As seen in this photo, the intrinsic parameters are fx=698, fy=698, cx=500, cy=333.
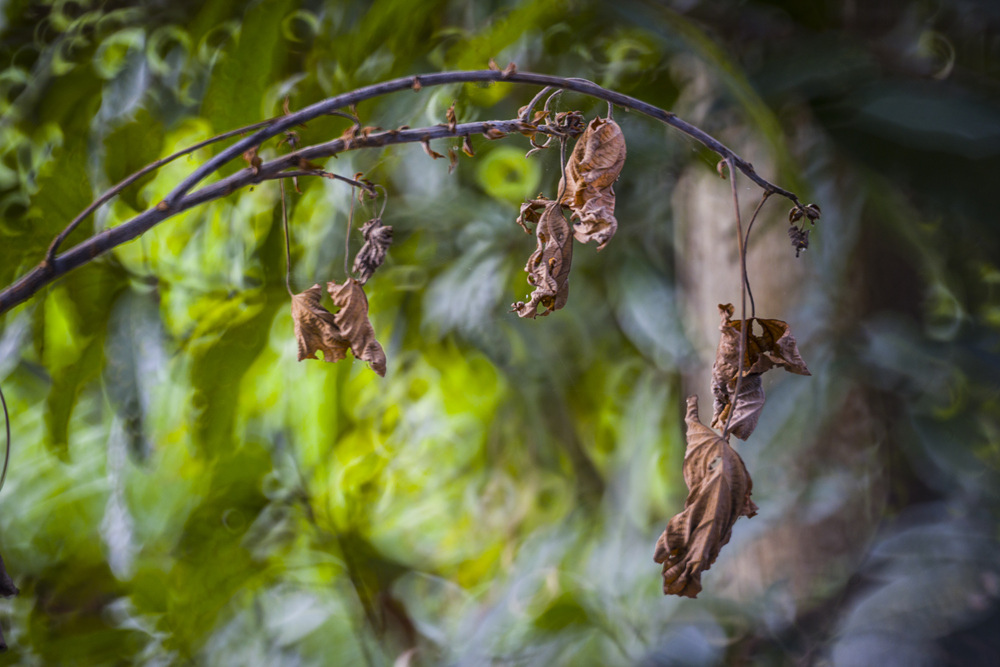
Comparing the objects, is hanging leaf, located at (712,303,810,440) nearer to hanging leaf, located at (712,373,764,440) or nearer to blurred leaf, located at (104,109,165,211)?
hanging leaf, located at (712,373,764,440)

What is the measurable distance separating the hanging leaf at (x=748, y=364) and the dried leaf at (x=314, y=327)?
0.60 feet

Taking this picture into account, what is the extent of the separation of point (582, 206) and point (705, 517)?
15 cm

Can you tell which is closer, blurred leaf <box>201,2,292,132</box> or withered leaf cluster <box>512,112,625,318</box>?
withered leaf cluster <box>512,112,625,318</box>

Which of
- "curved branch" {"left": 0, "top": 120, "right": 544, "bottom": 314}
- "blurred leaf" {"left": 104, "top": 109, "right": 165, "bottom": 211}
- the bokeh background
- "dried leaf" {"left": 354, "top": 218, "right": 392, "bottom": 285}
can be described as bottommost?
the bokeh background

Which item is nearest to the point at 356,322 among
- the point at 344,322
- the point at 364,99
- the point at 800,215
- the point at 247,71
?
the point at 344,322

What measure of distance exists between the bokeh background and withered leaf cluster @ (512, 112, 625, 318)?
0.16m

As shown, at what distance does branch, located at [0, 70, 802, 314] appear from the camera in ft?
0.89

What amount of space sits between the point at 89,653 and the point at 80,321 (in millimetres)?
263

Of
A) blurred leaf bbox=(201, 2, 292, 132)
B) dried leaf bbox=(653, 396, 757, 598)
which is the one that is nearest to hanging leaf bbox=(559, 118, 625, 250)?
dried leaf bbox=(653, 396, 757, 598)

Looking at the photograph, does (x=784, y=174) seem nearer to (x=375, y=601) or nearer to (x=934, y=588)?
(x=934, y=588)

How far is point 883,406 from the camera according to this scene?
20.9 inches

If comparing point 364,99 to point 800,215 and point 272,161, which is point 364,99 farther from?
point 800,215

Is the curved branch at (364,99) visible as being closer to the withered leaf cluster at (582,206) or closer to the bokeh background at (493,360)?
the withered leaf cluster at (582,206)

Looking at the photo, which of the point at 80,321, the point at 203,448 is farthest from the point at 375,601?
the point at 80,321
